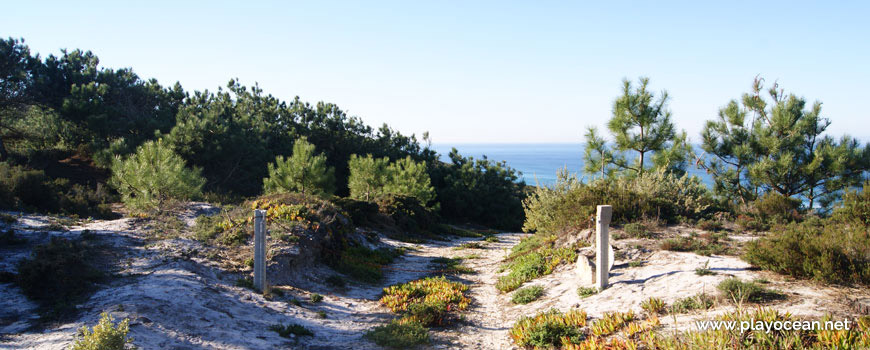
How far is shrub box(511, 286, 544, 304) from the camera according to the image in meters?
9.14

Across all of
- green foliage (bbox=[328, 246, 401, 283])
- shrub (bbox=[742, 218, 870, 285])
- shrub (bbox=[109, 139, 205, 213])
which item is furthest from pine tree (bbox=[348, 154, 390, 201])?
shrub (bbox=[742, 218, 870, 285])

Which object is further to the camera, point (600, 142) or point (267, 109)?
point (267, 109)

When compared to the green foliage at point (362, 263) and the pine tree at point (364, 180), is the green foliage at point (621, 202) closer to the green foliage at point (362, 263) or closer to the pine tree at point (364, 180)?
the green foliage at point (362, 263)

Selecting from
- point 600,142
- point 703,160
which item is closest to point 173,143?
point 600,142

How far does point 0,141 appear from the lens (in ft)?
73.5

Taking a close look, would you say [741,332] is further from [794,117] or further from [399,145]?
[399,145]

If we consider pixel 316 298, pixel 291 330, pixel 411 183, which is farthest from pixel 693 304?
Answer: pixel 411 183

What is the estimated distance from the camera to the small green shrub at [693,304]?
645cm

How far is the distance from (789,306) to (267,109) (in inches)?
1601

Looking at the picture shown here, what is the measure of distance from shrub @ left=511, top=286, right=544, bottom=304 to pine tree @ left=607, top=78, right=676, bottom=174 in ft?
38.4

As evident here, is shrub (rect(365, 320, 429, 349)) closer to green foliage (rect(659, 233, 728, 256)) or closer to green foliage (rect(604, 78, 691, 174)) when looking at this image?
green foliage (rect(659, 233, 728, 256))

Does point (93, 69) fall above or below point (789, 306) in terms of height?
above

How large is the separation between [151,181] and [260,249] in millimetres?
8356

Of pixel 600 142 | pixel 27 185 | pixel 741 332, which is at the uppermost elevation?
pixel 600 142
